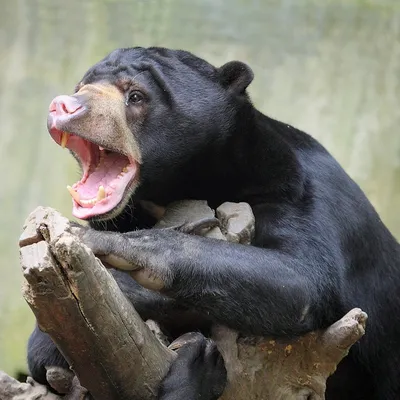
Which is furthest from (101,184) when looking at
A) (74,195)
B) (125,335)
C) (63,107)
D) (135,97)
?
(125,335)

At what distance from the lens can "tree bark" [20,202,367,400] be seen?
2.21 m

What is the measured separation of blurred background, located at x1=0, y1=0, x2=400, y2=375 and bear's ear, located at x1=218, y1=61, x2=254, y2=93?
2275 millimetres

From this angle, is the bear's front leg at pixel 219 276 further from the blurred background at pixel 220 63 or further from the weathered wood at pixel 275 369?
the blurred background at pixel 220 63

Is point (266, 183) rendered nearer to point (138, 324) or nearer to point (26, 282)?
point (138, 324)

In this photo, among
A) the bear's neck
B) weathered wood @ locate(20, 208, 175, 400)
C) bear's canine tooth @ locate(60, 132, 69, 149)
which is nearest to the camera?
weathered wood @ locate(20, 208, 175, 400)

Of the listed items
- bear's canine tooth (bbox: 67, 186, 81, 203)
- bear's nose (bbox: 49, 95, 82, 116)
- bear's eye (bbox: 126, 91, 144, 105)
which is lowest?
bear's canine tooth (bbox: 67, 186, 81, 203)

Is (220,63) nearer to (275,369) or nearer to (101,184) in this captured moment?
(101,184)

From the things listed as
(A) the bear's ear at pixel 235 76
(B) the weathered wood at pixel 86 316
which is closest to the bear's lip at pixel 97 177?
(B) the weathered wood at pixel 86 316

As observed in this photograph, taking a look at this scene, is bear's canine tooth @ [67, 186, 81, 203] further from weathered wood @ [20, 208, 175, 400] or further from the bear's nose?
weathered wood @ [20, 208, 175, 400]

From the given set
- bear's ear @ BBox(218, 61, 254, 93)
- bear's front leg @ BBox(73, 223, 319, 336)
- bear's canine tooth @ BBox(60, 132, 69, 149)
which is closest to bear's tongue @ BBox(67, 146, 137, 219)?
bear's canine tooth @ BBox(60, 132, 69, 149)

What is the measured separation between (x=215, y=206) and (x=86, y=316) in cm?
137

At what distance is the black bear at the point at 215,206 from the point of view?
2887mm

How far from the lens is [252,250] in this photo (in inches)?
118

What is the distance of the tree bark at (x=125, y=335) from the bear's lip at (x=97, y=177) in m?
0.26
